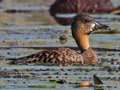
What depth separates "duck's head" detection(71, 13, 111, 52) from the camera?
10328mm

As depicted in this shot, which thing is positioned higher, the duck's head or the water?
the duck's head

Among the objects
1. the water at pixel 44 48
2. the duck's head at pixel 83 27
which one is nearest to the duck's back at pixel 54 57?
the water at pixel 44 48

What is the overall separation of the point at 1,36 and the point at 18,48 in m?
2.32

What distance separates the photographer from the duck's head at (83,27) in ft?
33.9

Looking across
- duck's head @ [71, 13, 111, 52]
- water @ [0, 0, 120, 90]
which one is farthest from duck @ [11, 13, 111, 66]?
water @ [0, 0, 120, 90]

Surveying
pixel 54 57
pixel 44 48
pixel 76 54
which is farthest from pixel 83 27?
pixel 44 48

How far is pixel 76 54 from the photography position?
9594mm

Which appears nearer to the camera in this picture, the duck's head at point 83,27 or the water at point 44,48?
the water at point 44,48

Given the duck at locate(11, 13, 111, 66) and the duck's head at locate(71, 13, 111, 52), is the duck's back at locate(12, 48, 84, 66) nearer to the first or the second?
the duck at locate(11, 13, 111, 66)

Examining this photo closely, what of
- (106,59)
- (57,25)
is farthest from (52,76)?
(57,25)

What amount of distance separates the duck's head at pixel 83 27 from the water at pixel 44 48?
0.56 m

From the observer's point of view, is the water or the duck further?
the duck

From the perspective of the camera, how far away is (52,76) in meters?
8.09

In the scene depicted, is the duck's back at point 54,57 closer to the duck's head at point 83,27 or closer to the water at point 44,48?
the water at point 44,48
